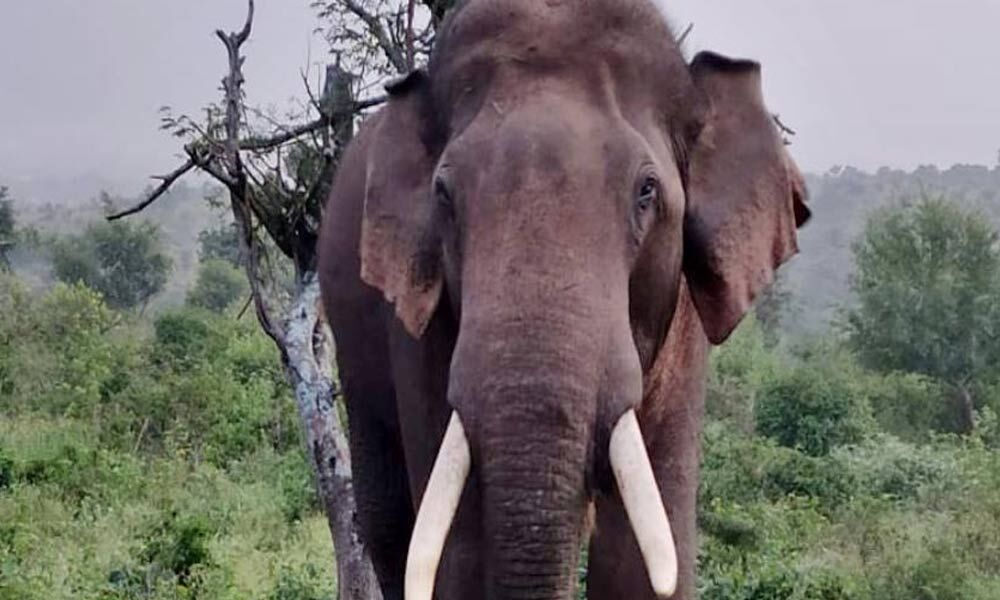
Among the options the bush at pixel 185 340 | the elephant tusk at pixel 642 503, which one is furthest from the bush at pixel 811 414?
the elephant tusk at pixel 642 503

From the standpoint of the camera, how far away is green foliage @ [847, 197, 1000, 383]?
2794 cm

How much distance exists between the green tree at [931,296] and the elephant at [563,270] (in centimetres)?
2476

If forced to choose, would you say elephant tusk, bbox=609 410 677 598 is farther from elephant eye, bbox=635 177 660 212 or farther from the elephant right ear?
the elephant right ear

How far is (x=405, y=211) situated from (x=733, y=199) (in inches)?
26.2

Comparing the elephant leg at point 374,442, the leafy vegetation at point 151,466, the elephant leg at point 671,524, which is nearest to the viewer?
the elephant leg at point 671,524

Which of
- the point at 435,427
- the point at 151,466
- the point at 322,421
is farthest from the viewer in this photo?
the point at 151,466

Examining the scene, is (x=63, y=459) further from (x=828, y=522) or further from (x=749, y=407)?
(x=749, y=407)

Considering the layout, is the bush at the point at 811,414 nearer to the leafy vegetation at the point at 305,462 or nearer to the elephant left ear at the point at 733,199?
the leafy vegetation at the point at 305,462

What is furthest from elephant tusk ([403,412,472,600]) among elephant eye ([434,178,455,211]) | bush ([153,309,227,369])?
bush ([153,309,227,369])

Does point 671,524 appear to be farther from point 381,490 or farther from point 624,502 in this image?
point 381,490

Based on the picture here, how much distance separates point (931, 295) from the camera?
28.4m

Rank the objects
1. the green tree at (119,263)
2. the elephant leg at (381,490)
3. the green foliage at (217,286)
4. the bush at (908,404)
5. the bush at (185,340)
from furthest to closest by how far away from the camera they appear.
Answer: the green tree at (119,263), the green foliage at (217,286), the bush at (908,404), the bush at (185,340), the elephant leg at (381,490)

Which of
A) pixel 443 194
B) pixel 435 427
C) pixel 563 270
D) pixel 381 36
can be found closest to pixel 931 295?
pixel 381 36

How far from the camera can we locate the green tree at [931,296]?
27938 millimetres
